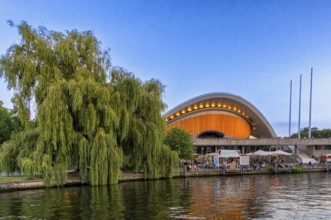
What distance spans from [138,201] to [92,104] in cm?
937

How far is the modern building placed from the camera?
68750 mm

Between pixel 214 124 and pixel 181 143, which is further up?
pixel 214 124

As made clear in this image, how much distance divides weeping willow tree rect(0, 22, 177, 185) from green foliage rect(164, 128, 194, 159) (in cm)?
1290

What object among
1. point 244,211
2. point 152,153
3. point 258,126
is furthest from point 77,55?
point 258,126

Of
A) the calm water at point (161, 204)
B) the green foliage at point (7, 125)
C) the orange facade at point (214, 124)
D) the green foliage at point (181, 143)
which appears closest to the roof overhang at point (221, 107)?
the orange facade at point (214, 124)

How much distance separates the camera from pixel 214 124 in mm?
71625

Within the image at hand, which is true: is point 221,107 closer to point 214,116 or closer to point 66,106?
point 214,116

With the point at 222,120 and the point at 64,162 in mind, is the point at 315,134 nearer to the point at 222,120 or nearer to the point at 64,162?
the point at 222,120

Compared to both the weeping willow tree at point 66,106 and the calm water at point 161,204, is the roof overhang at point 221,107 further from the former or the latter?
the calm water at point 161,204

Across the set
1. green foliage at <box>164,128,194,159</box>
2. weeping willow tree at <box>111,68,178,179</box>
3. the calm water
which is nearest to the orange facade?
green foliage at <box>164,128,194,159</box>

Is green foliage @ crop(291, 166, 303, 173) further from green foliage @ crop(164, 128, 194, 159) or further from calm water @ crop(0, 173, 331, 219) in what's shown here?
calm water @ crop(0, 173, 331, 219)

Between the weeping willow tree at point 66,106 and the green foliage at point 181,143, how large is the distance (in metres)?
12.9

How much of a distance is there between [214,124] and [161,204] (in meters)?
55.5

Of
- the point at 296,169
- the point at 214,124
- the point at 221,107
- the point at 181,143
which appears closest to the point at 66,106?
the point at 181,143
